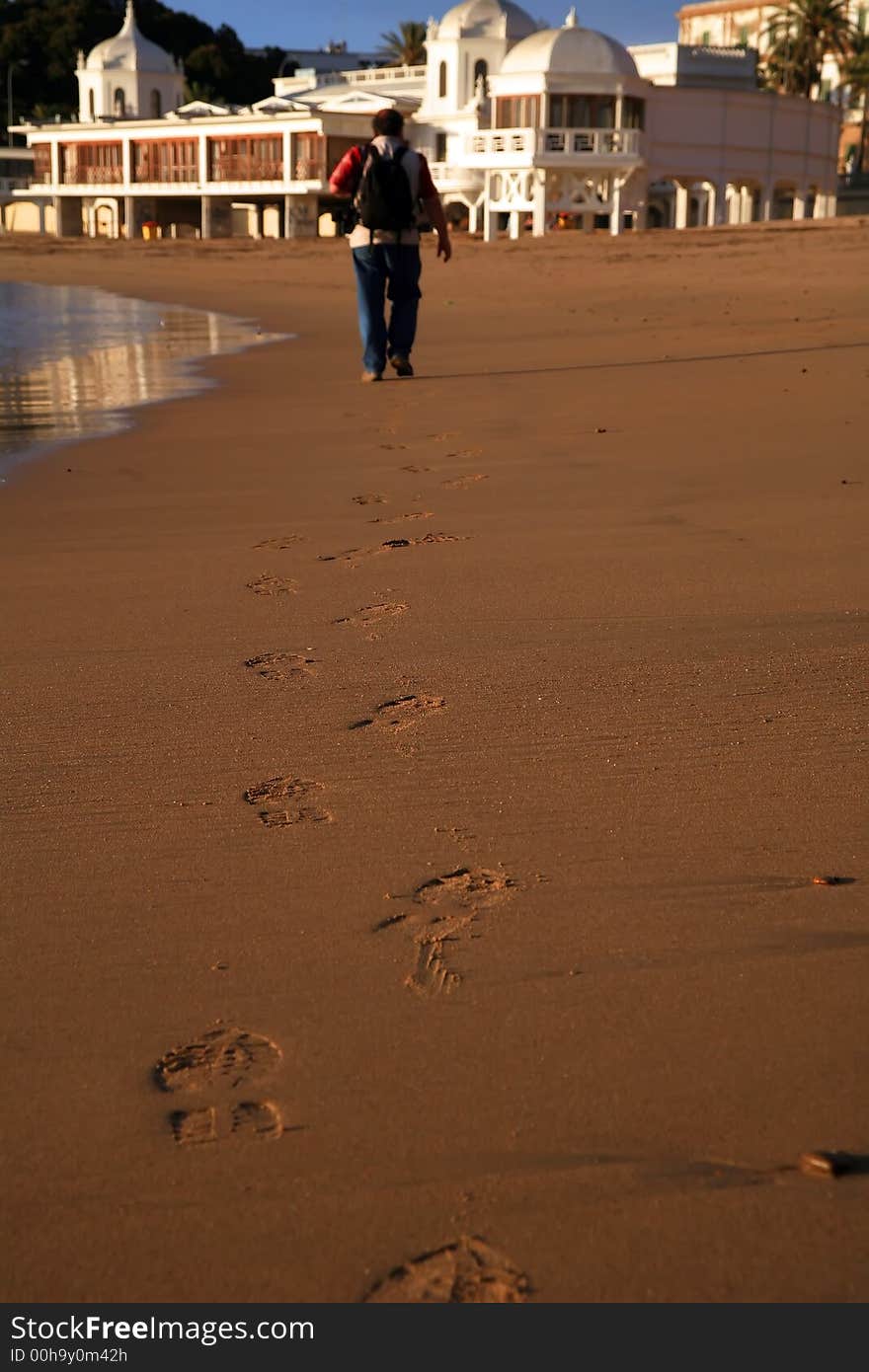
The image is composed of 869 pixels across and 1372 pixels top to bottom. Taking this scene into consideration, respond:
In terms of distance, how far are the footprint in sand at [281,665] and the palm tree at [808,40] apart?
206 feet

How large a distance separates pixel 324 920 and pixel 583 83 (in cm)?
4097

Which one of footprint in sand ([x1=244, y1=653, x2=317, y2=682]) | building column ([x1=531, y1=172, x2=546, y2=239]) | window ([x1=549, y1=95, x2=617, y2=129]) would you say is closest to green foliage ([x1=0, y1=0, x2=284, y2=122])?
window ([x1=549, y1=95, x2=617, y2=129])

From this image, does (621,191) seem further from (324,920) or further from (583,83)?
(324,920)

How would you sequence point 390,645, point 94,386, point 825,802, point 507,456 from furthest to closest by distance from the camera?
Answer: point 94,386, point 507,456, point 390,645, point 825,802

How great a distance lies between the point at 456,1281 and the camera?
1.60 meters

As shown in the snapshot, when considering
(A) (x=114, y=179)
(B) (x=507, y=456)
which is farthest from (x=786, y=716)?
(A) (x=114, y=179)

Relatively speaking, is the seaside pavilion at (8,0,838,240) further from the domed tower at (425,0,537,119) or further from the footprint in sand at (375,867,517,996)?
the footprint in sand at (375,867,517,996)

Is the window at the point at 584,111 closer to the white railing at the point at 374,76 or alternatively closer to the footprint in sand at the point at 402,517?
the white railing at the point at 374,76

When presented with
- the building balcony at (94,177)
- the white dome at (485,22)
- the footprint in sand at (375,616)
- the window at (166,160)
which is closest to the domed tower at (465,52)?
the white dome at (485,22)

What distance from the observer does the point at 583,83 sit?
39781 millimetres

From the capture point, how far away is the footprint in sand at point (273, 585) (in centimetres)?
446

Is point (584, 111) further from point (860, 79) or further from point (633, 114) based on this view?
point (860, 79)

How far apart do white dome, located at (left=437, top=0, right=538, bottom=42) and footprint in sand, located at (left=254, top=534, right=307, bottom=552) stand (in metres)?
47.1

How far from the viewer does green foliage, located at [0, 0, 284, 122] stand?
7119cm
